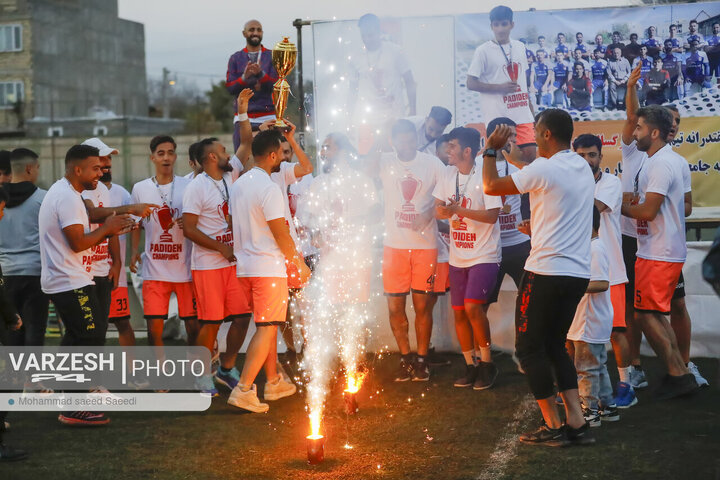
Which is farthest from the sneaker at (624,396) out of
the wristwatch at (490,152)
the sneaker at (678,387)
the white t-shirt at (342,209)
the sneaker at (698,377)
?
the white t-shirt at (342,209)

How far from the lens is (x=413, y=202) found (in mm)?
7926

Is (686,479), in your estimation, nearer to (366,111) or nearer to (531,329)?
(531,329)

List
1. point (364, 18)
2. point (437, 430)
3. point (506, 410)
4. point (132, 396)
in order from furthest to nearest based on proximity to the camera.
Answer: point (364, 18)
point (132, 396)
point (506, 410)
point (437, 430)

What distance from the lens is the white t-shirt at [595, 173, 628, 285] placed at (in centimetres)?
634

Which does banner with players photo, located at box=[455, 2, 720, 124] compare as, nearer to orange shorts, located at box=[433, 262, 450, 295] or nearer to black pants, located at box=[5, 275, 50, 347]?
orange shorts, located at box=[433, 262, 450, 295]

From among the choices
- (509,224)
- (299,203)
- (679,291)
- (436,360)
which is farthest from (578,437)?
(299,203)

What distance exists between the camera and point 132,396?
7.30 meters

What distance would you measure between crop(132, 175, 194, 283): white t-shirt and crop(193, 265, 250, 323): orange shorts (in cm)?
27

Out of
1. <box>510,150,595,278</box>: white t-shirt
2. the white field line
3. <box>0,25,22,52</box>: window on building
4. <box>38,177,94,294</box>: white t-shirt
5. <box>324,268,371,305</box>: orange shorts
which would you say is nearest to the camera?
the white field line

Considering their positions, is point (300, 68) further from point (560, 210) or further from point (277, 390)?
point (560, 210)

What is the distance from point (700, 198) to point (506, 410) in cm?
436

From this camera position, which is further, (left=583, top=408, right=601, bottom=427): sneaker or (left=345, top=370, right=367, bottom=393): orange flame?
(left=345, top=370, right=367, bottom=393): orange flame

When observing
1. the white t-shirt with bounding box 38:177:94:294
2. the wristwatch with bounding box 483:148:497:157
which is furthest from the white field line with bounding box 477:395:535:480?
the white t-shirt with bounding box 38:177:94:294

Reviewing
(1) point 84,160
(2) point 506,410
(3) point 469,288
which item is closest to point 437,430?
(2) point 506,410
